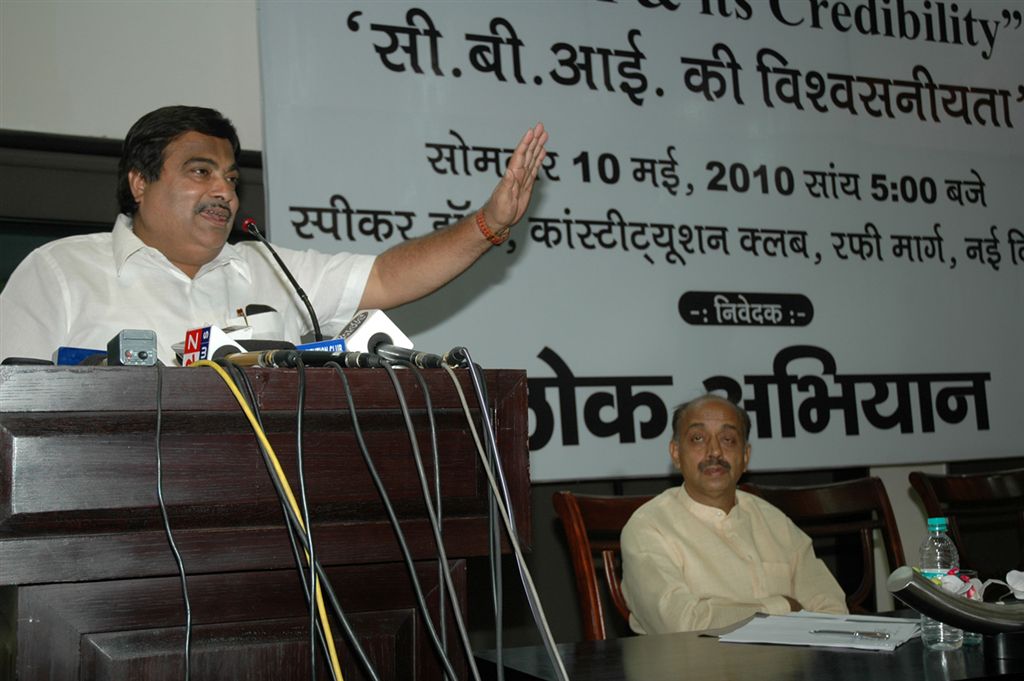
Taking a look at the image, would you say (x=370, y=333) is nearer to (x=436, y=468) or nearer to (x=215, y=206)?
(x=436, y=468)

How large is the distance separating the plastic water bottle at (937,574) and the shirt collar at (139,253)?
57.1 inches

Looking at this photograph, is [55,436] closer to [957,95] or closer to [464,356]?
[464,356]

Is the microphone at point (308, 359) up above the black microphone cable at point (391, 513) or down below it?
above

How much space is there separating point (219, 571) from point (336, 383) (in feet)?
0.72

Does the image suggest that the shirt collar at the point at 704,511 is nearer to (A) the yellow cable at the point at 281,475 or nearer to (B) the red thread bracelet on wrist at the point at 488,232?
(B) the red thread bracelet on wrist at the point at 488,232

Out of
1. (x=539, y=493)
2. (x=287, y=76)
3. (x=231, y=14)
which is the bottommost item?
(x=539, y=493)

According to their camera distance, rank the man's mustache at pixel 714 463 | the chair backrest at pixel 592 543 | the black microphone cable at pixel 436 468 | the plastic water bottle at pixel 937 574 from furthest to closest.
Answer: the man's mustache at pixel 714 463
the chair backrest at pixel 592 543
the plastic water bottle at pixel 937 574
the black microphone cable at pixel 436 468

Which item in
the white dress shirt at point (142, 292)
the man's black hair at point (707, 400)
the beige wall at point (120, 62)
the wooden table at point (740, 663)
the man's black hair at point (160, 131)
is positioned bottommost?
the wooden table at point (740, 663)

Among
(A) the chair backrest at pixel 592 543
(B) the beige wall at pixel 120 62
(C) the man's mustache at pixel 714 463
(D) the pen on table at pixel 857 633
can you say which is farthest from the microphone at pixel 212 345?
(B) the beige wall at pixel 120 62

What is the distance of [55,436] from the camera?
0.98 metres

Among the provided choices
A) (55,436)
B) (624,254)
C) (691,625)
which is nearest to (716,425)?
(691,625)

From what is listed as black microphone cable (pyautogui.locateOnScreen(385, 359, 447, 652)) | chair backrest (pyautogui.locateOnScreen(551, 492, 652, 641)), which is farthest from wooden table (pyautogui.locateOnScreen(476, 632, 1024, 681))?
chair backrest (pyautogui.locateOnScreen(551, 492, 652, 641))

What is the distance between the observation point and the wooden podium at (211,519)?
97cm

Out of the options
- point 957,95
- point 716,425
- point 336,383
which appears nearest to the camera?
point 336,383
